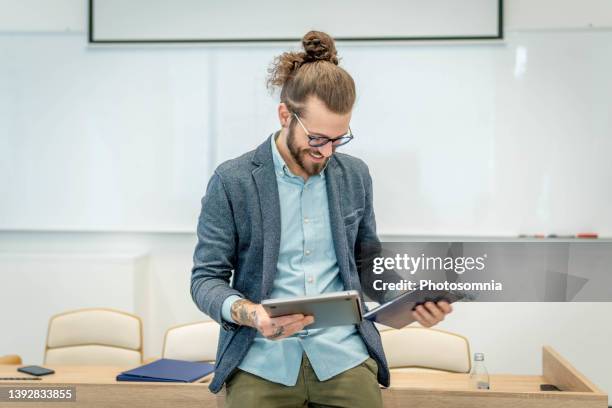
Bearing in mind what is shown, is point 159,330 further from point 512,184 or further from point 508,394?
point 508,394

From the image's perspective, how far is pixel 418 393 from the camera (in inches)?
100.0

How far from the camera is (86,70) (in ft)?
14.8

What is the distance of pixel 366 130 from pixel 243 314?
2739 millimetres

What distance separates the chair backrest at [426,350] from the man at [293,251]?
4.51 ft

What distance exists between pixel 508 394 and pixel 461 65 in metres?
2.34

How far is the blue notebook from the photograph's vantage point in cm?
267

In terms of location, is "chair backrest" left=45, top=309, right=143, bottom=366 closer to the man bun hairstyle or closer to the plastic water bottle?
the plastic water bottle

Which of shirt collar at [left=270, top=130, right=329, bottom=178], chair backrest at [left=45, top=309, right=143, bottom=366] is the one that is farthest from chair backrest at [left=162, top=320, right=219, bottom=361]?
shirt collar at [left=270, top=130, right=329, bottom=178]

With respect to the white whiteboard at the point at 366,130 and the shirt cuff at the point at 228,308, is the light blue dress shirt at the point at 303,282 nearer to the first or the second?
the shirt cuff at the point at 228,308

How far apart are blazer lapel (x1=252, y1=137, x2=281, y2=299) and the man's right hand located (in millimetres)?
109

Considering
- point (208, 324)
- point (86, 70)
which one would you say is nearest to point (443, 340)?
point (208, 324)

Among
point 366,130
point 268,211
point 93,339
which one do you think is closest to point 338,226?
point 268,211

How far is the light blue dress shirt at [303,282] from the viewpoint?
1860 millimetres

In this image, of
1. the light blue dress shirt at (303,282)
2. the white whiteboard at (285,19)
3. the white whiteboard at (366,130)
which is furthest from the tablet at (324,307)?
the white whiteboard at (285,19)
